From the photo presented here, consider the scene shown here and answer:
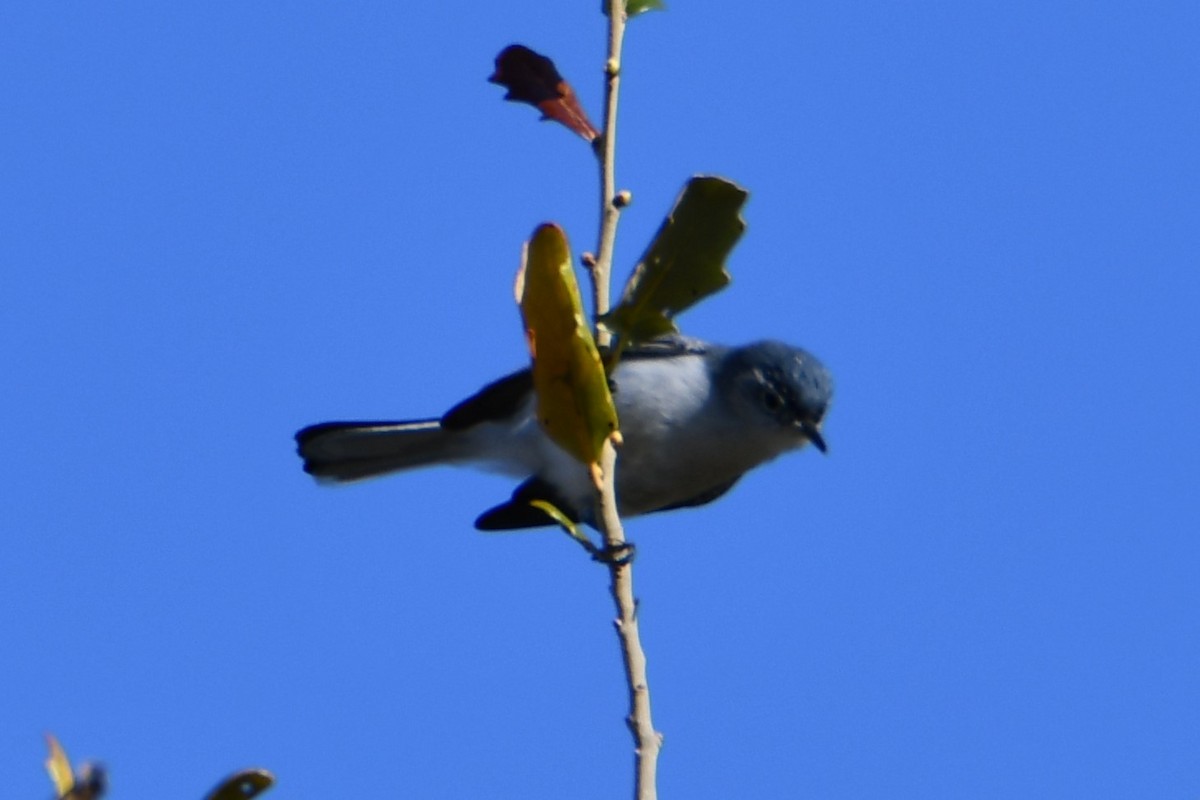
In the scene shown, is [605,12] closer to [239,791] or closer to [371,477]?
[239,791]

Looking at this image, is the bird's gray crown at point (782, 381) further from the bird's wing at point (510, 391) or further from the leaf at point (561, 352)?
the leaf at point (561, 352)

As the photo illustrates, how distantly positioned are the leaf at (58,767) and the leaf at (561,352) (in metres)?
0.87

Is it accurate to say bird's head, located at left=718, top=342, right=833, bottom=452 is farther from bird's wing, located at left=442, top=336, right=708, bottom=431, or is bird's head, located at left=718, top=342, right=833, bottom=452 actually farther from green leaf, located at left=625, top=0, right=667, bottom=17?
green leaf, located at left=625, top=0, right=667, bottom=17

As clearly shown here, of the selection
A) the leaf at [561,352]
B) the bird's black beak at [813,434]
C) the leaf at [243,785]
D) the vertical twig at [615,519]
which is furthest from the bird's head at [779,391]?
the leaf at [243,785]

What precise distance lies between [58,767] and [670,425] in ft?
12.8

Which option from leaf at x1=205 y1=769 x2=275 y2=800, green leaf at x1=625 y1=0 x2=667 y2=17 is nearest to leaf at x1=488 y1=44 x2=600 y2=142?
green leaf at x1=625 y1=0 x2=667 y2=17

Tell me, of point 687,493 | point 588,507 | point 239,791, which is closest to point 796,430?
point 687,493

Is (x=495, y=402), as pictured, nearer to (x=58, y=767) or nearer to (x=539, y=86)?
(x=539, y=86)

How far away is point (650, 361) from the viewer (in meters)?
5.45

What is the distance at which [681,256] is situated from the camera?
7.93 feet

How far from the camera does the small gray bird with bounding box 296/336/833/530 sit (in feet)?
17.3

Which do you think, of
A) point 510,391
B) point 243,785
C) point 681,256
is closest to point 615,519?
point 681,256

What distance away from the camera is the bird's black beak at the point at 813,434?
5504 mm

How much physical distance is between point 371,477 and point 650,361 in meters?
1.51
